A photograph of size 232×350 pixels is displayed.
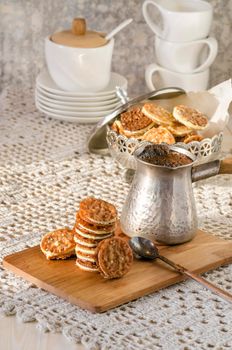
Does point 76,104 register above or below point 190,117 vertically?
below

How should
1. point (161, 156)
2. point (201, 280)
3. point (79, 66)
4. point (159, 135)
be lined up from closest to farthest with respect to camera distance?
point (201, 280)
point (161, 156)
point (159, 135)
point (79, 66)

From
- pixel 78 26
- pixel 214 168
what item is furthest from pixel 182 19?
pixel 214 168

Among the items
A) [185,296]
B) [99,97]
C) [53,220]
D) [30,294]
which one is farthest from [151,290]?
[99,97]

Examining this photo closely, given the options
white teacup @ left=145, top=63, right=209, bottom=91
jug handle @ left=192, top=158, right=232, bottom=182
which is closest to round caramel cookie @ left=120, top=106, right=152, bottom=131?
jug handle @ left=192, top=158, right=232, bottom=182

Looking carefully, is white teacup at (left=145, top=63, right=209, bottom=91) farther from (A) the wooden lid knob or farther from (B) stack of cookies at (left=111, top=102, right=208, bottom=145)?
(B) stack of cookies at (left=111, top=102, right=208, bottom=145)

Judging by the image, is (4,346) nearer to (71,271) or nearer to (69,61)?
(71,271)

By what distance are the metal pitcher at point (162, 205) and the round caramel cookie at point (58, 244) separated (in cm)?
10

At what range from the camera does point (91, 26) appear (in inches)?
92.4

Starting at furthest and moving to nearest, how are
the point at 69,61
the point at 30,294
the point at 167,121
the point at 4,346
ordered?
the point at 69,61 < the point at 167,121 < the point at 30,294 < the point at 4,346

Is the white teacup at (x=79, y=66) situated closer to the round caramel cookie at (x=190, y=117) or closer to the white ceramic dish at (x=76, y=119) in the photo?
the white ceramic dish at (x=76, y=119)

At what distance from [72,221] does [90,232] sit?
9.1 inches

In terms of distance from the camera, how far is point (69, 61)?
6.72 feet

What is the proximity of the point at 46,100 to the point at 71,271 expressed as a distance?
807 millimetres

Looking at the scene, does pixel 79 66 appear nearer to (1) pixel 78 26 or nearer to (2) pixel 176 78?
(1) pixel 78 26
